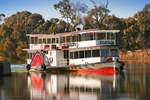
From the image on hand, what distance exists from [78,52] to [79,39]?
1675mm

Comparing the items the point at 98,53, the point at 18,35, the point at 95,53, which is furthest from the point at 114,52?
the point at 18,35

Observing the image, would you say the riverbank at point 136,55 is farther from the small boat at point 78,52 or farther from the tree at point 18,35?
the small boat at point 78,52

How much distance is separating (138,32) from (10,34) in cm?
3848

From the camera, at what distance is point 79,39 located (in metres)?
43.5

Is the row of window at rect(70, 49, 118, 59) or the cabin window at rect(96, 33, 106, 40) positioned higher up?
the cabin window at rect(96, 33, 106, 40)

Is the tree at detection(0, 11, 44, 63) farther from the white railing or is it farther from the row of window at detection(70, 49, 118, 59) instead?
the row of window at detection(70, 49, 118, 59)

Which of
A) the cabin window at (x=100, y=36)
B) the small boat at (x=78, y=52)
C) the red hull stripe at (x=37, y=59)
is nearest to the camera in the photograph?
the small boat at (x=78, y=52)

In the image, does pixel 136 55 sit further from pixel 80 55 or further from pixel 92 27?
pixel 80 55

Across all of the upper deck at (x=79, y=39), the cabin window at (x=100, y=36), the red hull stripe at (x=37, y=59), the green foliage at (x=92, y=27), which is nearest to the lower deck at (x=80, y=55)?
the upper deck at (x=79, y=39)

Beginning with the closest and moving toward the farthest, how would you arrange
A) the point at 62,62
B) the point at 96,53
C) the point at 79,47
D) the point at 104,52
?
the point at 104,52
the point at 96,53
the point at 79,47
the point at 62,62

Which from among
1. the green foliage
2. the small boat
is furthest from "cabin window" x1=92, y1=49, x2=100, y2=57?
the green foliage

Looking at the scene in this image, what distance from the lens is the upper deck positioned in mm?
41744

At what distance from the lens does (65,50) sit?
45812 millimetres

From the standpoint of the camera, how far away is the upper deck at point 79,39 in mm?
41744
